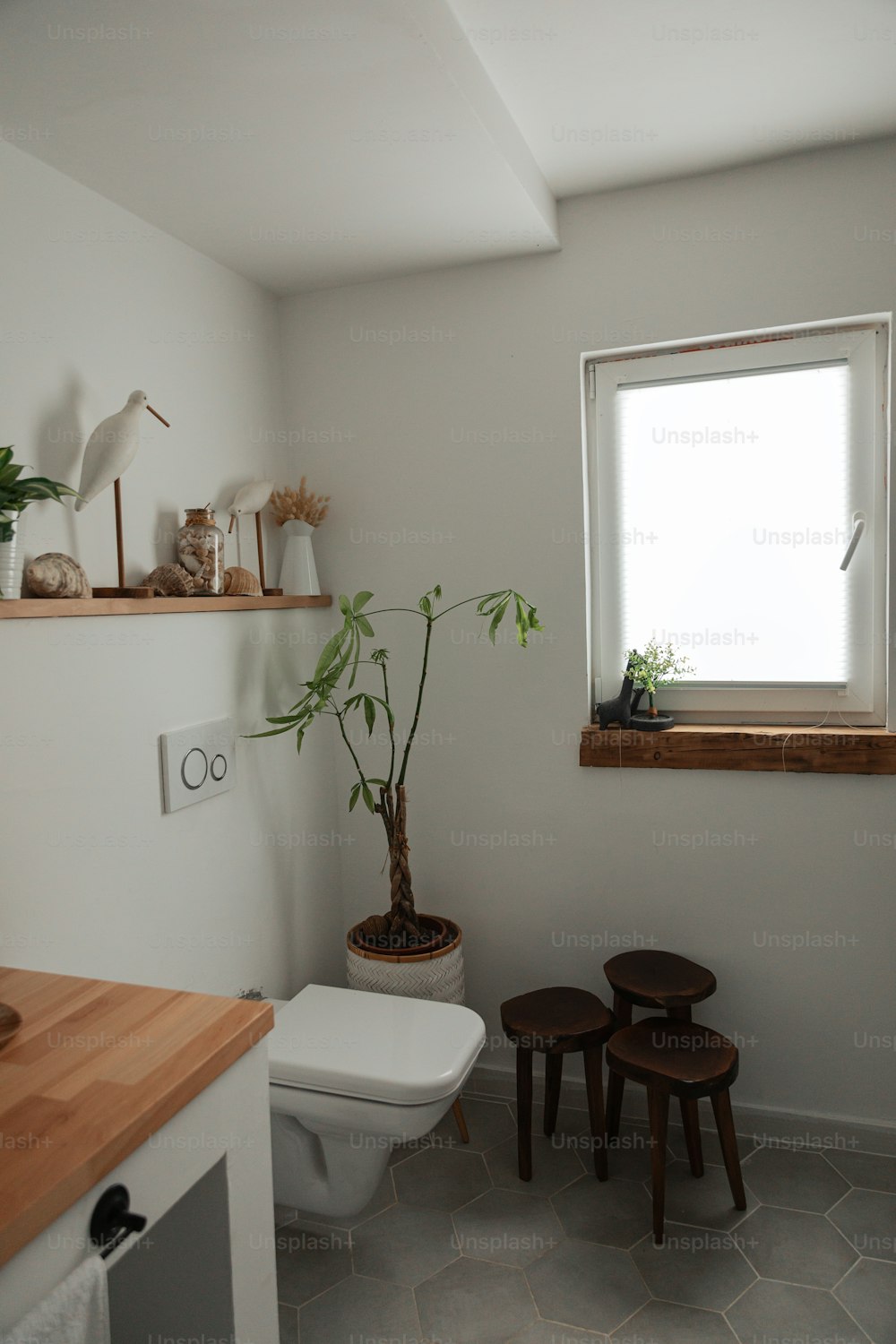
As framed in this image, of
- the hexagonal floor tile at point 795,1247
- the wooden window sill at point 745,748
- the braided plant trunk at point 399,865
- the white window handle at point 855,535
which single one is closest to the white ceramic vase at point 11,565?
the braided plant trunk at point 399,865

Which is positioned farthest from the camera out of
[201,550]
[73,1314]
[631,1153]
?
[631,1153]

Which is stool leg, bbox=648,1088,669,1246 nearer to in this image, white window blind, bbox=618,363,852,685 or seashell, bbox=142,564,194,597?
white window blind, bbox=618,363,852,685

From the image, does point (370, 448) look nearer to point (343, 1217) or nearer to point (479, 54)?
point (479, 54)

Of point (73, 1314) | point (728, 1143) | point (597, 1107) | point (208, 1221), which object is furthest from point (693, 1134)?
point (73, 1314)

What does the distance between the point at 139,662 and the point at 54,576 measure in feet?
1.00

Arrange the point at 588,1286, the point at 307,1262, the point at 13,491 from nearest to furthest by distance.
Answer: the point at 13,491
the point at 588,1286
the point at 307,1262

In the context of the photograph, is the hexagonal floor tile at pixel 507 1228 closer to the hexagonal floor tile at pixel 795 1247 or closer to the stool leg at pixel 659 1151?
the stool leg at pixel 659 1151

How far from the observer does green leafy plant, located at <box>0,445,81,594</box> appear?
1.44m

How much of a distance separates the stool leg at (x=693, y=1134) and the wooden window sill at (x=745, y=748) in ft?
2.64

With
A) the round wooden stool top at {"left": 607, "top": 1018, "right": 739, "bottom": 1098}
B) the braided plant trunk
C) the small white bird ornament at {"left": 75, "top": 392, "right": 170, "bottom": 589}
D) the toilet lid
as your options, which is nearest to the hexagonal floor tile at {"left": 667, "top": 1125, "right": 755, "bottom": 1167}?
the round wooden stool top at {"left": 607, "top": 1018, "right": 739, "bottom": 1098}

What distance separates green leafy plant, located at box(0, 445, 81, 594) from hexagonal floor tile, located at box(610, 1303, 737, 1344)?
6.05 ft

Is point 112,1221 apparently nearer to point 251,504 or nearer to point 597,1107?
point 597,1107

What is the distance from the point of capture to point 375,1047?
1.87 metres

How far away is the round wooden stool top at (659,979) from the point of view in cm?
212
